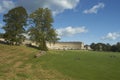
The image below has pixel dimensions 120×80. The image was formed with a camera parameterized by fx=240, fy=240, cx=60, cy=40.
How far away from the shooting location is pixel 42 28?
8069 centimetres

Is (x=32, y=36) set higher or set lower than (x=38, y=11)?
lower

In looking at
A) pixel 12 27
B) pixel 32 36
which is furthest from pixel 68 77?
pixel 32 36

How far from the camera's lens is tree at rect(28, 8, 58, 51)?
259 ft

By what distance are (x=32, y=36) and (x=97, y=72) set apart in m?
51.6

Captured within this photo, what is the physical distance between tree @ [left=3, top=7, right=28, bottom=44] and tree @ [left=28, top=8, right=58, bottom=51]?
549cm

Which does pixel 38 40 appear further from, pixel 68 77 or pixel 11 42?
pixel 68 77

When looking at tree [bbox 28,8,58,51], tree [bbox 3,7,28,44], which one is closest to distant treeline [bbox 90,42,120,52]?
tree [bbox 28,8,58,51]

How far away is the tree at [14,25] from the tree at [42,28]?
5493 mm

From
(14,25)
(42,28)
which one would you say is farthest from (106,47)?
(14,25)

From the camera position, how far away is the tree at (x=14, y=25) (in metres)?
72.9

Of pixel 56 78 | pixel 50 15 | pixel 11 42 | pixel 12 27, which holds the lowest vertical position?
pixel 56 78

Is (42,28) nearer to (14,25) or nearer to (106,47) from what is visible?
(14,25)

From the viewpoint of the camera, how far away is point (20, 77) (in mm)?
26406

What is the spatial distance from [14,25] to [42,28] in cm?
1110
